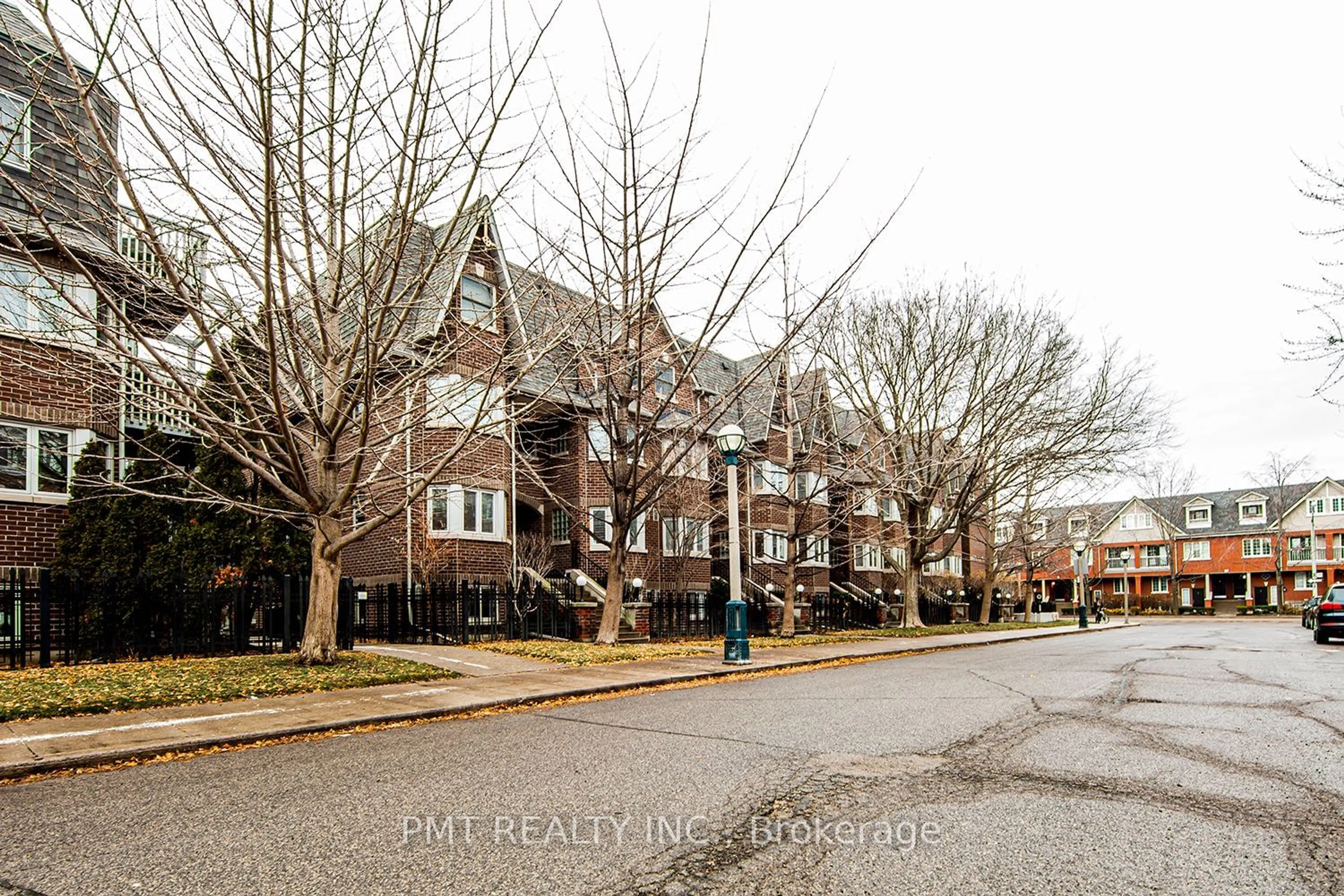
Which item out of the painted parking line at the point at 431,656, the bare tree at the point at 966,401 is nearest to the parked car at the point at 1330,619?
the bare tree at the point at 966,401

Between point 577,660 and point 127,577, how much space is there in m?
7.23

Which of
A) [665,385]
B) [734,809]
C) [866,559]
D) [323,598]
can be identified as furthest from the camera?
[866,559]

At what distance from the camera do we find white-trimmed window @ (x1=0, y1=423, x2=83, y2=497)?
15609 mm

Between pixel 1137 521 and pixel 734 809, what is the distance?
90.3m

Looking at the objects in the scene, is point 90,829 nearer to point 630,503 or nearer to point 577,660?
point 577,660

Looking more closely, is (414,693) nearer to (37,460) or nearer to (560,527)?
(37,460)

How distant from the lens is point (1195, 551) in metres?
78.9

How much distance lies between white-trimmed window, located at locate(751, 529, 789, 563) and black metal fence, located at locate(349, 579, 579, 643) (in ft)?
37.5

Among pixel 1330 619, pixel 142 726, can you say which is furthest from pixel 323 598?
pixel 1330 619

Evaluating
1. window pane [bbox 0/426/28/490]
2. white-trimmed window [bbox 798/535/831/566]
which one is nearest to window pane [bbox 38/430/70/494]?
window pane [bbox 0/426/28/490]

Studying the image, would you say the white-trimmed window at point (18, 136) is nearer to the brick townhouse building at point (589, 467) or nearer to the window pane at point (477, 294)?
the brick townhouse building at point (589, 467)

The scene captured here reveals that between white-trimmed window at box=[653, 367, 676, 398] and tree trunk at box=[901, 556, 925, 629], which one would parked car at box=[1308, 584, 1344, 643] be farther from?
white-trimmed window at box=[653, 367, 676, 398]

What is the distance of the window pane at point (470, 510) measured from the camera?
2370cm

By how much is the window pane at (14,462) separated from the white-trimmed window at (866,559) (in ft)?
93.4
